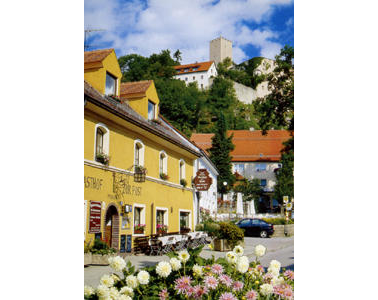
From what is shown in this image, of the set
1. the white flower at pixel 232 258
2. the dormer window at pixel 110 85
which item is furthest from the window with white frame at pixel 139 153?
the white flower at pixel 232 258

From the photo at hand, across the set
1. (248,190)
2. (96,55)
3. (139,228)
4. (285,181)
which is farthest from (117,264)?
(248,190)

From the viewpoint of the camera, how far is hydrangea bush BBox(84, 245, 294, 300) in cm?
279

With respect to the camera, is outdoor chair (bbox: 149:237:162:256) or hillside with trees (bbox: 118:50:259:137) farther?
hillside with trees (bbox: 118:50:259:137)

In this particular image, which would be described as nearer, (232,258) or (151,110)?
(232,258)

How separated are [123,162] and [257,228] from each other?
14881 millimetres

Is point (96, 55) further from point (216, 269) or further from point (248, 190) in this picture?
point (248, 190)

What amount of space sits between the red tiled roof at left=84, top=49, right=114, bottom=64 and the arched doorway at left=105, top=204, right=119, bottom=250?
5.66 m

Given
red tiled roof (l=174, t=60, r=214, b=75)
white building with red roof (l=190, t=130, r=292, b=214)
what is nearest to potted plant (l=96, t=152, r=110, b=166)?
white building with red roof (l=190, t=130, r=292, b=214)

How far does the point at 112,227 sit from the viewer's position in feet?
48.2

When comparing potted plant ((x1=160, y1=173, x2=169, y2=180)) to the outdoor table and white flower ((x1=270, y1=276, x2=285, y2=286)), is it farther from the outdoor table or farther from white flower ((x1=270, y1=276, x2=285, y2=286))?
white flower ((x1=270, y1=276, x2=285, y2=286))

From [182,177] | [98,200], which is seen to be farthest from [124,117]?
[182,177]
